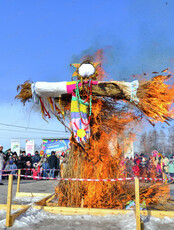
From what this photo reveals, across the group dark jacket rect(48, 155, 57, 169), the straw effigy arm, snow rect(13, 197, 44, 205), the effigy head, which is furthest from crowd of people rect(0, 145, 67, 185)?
the straw effigy arm

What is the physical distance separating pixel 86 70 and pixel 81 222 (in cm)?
356

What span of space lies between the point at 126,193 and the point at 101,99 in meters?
2.49

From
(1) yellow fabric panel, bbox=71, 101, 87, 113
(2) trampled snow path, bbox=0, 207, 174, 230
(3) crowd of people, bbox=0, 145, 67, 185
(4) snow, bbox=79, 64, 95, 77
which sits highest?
(4) snow, bbox=79, 64, 95, 77

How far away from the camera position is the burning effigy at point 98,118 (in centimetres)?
523

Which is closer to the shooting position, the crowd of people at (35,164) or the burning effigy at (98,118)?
the burning effigy at (98,118)

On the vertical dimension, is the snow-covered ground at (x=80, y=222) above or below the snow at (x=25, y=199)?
above

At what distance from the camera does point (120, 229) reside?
409 centimetres

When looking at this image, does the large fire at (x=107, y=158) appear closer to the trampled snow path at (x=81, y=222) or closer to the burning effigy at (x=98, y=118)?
the burning effigy at (x=98, y=118)

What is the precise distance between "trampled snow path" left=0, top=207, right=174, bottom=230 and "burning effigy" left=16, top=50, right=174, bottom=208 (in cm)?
68

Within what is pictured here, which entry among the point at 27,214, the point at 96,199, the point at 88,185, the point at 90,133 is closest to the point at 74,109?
the point at 90,133

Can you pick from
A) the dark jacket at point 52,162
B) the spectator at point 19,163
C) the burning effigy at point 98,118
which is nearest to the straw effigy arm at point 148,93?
the burning effigy at point 98,118

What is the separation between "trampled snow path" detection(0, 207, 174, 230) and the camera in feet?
13.7

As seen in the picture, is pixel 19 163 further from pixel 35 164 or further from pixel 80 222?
pixel 80 222

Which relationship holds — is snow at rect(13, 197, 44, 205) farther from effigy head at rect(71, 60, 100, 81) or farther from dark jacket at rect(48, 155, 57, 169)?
dark jacket at rect(48, 155, 57, 169)
